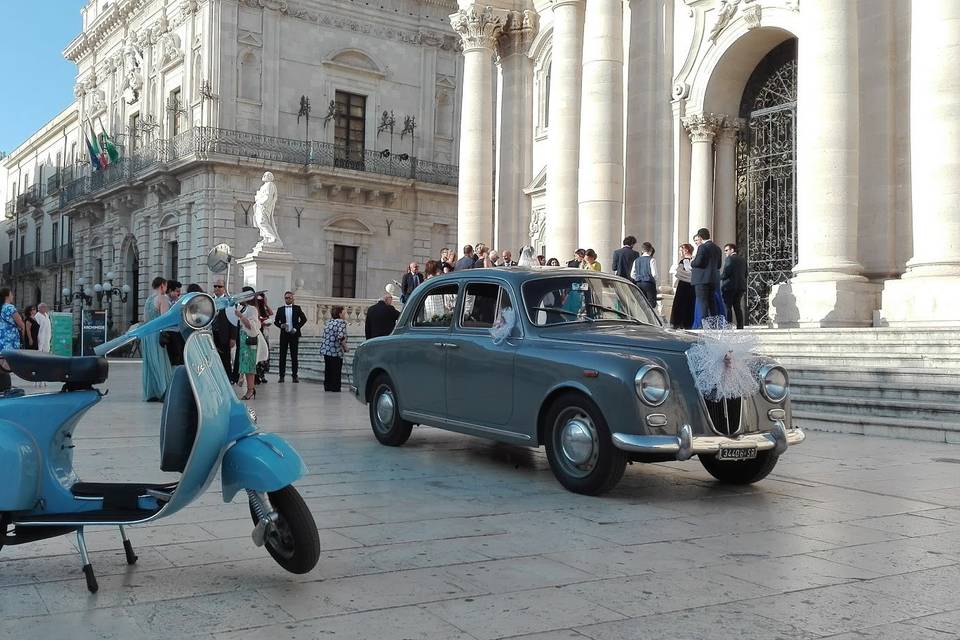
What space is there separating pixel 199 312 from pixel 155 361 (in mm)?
9597

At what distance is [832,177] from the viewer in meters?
14.4

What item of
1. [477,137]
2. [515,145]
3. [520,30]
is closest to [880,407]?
[477,137]

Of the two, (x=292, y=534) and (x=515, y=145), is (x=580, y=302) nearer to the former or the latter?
(x=292, y=534)

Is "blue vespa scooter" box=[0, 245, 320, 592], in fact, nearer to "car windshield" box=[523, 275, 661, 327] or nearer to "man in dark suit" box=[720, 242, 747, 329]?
"car windshield" box=[523, 275, 661, 327]

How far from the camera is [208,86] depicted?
36.0 meters

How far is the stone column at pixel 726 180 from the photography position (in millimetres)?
19531

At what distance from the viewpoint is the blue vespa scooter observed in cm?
418

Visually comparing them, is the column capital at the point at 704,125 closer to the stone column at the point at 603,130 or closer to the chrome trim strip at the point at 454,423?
the stone column at the point at 603,130

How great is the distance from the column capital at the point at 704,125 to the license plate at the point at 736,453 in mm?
14193

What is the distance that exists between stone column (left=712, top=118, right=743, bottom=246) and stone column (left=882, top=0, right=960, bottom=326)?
6.07 metres

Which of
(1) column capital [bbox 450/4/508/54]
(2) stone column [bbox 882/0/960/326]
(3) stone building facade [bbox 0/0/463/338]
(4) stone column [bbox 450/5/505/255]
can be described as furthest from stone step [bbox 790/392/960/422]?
(3) stone building facade [bbox 0/0/463/338]

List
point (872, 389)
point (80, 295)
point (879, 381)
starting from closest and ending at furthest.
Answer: point (872, 389)
point (879, 381)
point (80, 295)

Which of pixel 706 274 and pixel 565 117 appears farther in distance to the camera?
pixel 565 117

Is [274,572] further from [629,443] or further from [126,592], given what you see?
[629,443]
